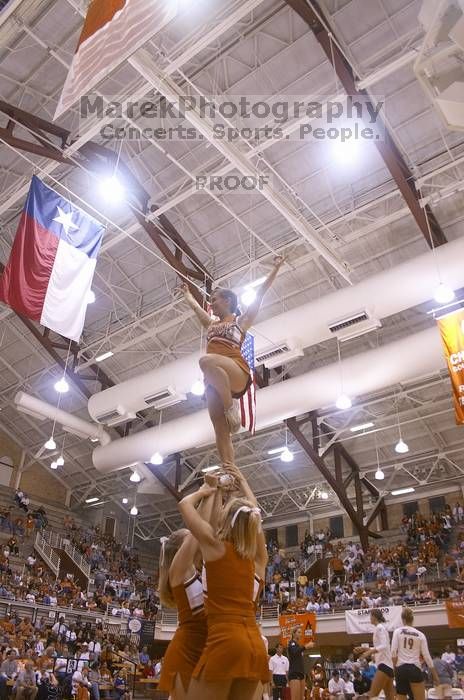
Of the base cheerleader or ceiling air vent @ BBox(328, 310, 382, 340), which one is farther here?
ceiling air vent @ BBox(328, 310, 382, 340)

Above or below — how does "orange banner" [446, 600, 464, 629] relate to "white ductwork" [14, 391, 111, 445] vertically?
below

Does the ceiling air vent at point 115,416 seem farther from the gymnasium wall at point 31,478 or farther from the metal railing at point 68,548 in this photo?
the gymnasium wall at point 31,478

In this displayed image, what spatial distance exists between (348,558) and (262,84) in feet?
59.3

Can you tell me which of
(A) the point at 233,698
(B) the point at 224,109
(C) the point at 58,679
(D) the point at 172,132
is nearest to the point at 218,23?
(B) the point at 224,109

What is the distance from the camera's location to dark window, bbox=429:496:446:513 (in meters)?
24.2

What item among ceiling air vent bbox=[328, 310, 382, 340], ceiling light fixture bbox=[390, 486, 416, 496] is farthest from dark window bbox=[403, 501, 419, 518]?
ceiling air vent bbox=[328, 310, 382, 340]

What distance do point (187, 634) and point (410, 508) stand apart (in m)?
24.5

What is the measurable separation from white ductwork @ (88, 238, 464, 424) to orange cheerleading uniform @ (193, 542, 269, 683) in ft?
35.0

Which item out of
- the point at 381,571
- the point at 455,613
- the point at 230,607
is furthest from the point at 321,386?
the point at 230,607

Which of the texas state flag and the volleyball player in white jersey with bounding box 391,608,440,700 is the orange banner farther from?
the texas state flag

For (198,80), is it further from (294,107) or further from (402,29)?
(402,29)

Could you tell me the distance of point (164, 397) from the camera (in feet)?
54.7

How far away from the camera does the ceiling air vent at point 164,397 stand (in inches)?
641

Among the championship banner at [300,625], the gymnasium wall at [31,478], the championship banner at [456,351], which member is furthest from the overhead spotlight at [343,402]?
the gymnasium wall at [31,478]
